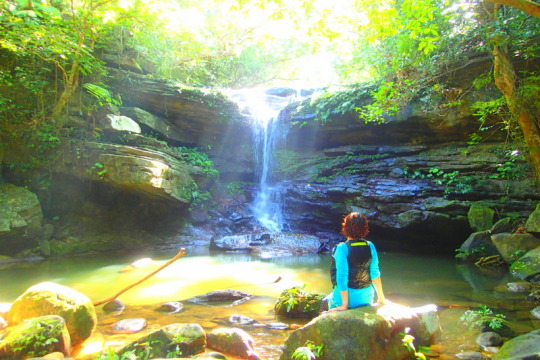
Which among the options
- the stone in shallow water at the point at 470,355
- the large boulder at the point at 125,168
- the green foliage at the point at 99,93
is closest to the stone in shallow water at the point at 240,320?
the stone in shallow water at the point at 470,355

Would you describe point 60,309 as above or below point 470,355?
above

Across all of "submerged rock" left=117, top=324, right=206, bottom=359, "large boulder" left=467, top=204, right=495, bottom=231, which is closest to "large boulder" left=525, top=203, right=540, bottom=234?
"large boulder" left=467, top=204, right=495, bottom=231

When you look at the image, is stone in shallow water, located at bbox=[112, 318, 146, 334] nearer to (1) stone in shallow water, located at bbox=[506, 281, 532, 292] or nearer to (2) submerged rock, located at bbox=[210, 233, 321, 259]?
(2) submerged rock, located at bbox=[210, 233, 321, 259]

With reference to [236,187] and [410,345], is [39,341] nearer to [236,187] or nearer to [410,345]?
[410,345]

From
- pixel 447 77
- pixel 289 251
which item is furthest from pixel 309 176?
pixel 447 77

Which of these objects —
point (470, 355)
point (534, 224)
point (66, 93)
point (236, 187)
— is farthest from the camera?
point (236, 187)

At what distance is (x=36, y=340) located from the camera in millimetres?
3164

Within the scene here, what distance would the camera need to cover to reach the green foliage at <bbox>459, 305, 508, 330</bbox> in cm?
390

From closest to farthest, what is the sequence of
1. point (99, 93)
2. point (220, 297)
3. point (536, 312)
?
1. point (536, 312)
2. point (220, 297)
3. point (99, 93)

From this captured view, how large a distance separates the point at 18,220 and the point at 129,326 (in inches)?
294

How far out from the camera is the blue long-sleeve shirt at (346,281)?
315 centimetres

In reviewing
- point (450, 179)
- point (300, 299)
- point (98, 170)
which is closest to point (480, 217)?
point (450, 179)

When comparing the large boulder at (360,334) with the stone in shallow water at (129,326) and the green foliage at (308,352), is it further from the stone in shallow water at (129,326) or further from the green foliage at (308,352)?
the stone in shallow water at (129,326)

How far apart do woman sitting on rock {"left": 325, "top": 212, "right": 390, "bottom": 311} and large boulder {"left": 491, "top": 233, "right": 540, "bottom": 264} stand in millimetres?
6338
